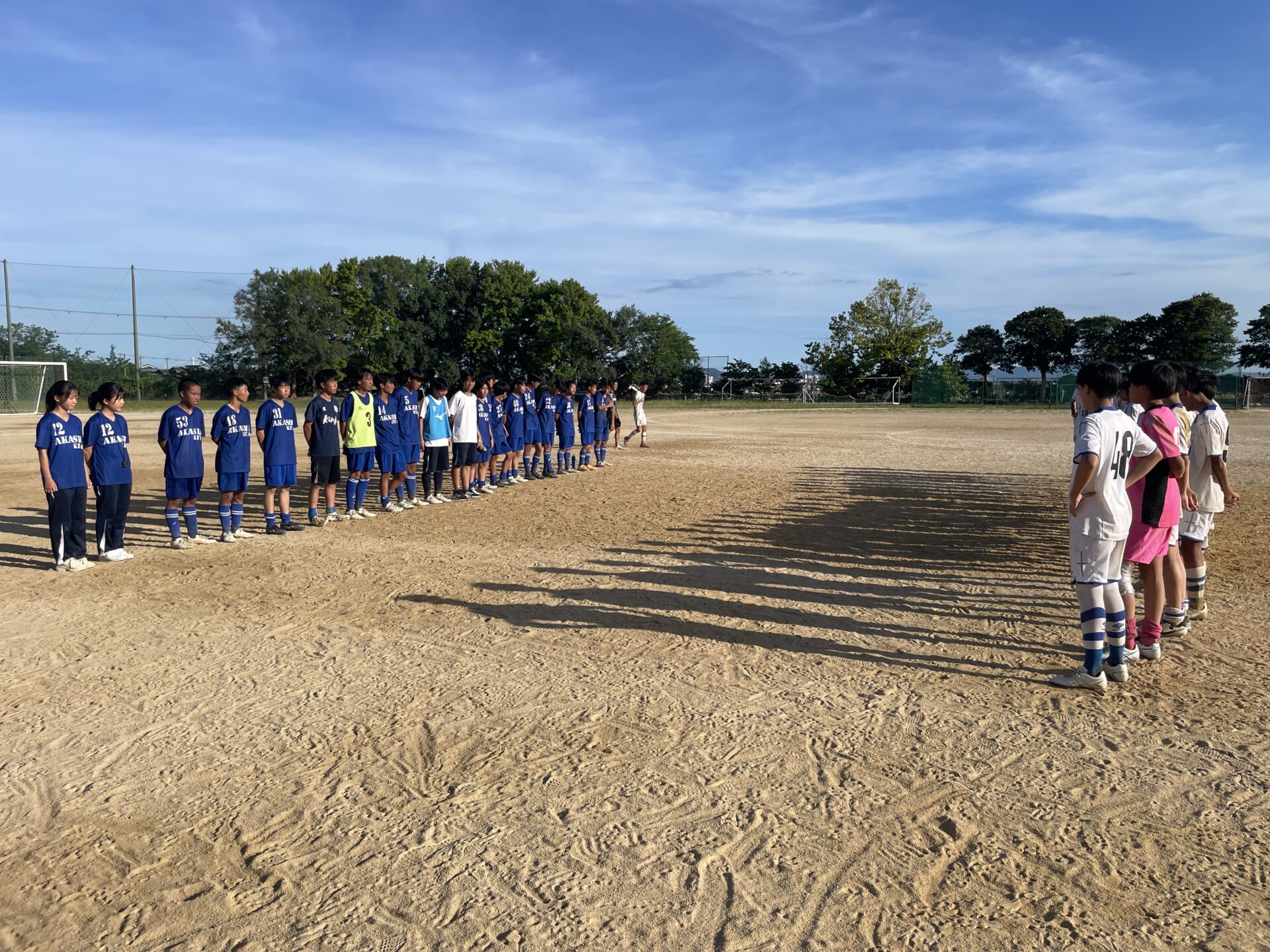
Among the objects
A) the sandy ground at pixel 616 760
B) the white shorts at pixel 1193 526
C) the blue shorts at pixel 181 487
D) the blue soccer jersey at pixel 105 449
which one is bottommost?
the sandy ground at pixel 616 760

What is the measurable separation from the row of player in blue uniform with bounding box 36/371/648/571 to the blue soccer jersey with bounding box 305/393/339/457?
2 cm

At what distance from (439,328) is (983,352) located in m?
47.6

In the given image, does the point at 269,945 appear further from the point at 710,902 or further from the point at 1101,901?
the point at 1101,901

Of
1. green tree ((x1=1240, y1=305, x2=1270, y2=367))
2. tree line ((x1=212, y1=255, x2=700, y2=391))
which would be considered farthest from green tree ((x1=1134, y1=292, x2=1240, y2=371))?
tree line ((x1=212, y1=255, x2=700, y2=391))

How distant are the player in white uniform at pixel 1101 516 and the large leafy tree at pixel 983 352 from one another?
2944 inches

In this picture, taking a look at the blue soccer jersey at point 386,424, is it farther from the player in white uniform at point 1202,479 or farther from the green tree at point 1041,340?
the green tree at point 1041,340

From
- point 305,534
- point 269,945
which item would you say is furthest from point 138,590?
point 269,945

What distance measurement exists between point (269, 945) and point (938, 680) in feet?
12.5

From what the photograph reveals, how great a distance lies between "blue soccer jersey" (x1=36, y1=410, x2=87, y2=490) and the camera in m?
7.89

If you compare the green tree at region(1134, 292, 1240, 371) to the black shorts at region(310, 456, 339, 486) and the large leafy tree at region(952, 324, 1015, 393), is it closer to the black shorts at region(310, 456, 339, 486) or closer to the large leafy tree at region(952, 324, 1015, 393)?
the large leafy tree at region(952, 324, 1015, 393)

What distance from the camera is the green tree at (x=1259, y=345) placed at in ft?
208

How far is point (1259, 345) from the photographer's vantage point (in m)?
64.2

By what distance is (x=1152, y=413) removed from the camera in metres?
5.34

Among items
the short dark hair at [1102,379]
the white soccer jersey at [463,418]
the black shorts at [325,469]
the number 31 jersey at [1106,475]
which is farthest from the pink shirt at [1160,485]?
the white soccer jersey at [463,418]
